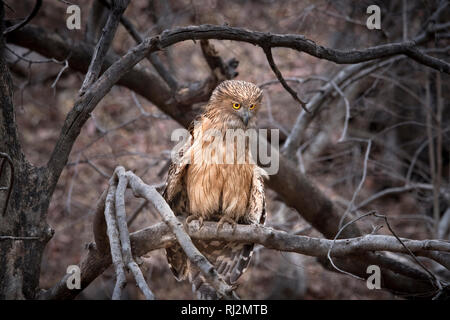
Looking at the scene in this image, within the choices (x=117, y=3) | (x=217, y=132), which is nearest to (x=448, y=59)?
(x=217, y=132)

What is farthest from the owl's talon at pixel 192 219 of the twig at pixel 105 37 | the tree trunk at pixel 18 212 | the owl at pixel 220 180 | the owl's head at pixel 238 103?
the twig at pixel 105 37

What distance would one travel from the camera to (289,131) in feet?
20.8

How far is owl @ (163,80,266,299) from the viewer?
3627 millimetres

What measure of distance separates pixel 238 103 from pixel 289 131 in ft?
9.15

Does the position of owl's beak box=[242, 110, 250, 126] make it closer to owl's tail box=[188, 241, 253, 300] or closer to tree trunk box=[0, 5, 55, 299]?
owl's tail box=[188, 241, 253, 300]

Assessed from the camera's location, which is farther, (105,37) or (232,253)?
(232,253)

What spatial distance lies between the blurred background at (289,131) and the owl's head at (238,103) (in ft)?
5.03
